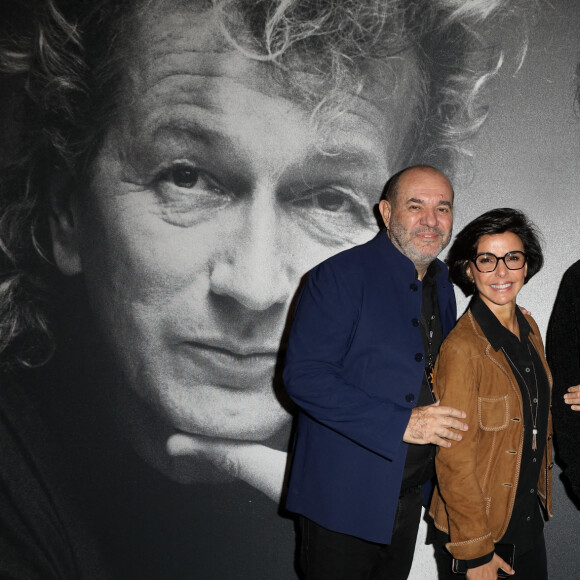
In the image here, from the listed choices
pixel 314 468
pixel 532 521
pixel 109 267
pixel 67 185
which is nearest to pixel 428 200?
pixel 314 468

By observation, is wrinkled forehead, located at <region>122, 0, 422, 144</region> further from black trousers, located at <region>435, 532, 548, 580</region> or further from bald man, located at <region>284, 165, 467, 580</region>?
black trousers, located at <region>435, 532, 548, 580</region>

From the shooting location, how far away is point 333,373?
174 cm

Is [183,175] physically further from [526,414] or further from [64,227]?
[526,414]

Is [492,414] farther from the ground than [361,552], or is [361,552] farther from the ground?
[492,414]

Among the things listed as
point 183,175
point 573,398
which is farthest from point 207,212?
point 573,398

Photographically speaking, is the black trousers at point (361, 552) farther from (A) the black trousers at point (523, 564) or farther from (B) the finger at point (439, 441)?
(B) the finger at point (439, 441)

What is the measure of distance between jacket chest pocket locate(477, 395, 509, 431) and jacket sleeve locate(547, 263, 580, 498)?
372 millimetres

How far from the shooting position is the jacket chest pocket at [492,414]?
5.66 feet

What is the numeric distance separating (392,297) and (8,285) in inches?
70.3

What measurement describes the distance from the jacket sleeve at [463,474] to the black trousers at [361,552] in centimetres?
22

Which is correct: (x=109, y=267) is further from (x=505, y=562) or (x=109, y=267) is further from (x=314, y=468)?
(x=505, y=562)

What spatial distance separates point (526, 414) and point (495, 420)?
0.12m

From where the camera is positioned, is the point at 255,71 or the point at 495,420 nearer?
the point at 495,420

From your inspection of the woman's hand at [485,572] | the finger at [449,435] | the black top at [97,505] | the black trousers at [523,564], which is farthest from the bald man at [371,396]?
the black top at [97,505]
